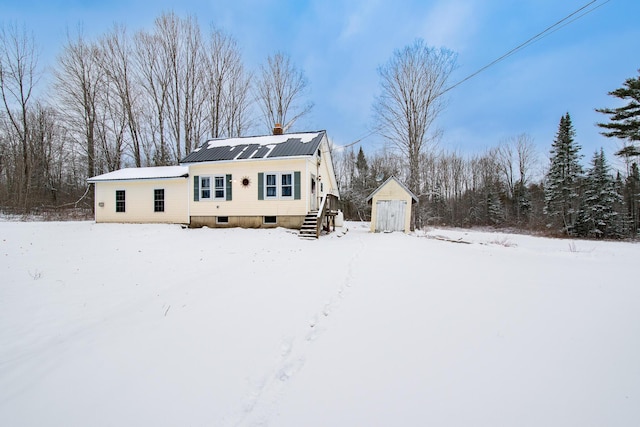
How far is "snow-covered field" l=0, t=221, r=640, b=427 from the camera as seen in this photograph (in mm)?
1962

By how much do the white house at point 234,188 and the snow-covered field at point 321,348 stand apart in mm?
7798

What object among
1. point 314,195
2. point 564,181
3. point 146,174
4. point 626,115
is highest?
point 626,115

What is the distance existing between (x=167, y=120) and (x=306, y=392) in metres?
26.7

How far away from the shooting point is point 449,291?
4.33 m

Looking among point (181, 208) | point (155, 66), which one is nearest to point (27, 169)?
point (155, 66)

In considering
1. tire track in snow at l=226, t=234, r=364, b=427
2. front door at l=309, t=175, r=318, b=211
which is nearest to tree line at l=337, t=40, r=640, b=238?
front door at l=309, t=175, r=318, b=211

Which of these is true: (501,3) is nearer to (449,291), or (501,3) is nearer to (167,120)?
(449,291)

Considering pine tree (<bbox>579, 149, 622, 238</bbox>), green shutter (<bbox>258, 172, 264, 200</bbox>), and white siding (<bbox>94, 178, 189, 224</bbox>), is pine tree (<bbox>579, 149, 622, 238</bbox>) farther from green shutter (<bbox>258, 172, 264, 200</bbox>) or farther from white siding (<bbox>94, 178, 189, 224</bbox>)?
white siding (<bbox>94, 178, 189, 224</bbox>)

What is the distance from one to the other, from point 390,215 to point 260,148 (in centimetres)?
826

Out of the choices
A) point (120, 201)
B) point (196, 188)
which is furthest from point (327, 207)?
point (120, 201)

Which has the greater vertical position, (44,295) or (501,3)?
(501,3)

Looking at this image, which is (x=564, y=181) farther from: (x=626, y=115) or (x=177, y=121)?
(x=177, y=121)

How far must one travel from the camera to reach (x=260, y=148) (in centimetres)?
1397

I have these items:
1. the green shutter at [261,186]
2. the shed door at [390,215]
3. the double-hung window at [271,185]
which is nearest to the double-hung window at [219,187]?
the green shutter at [261,186]
